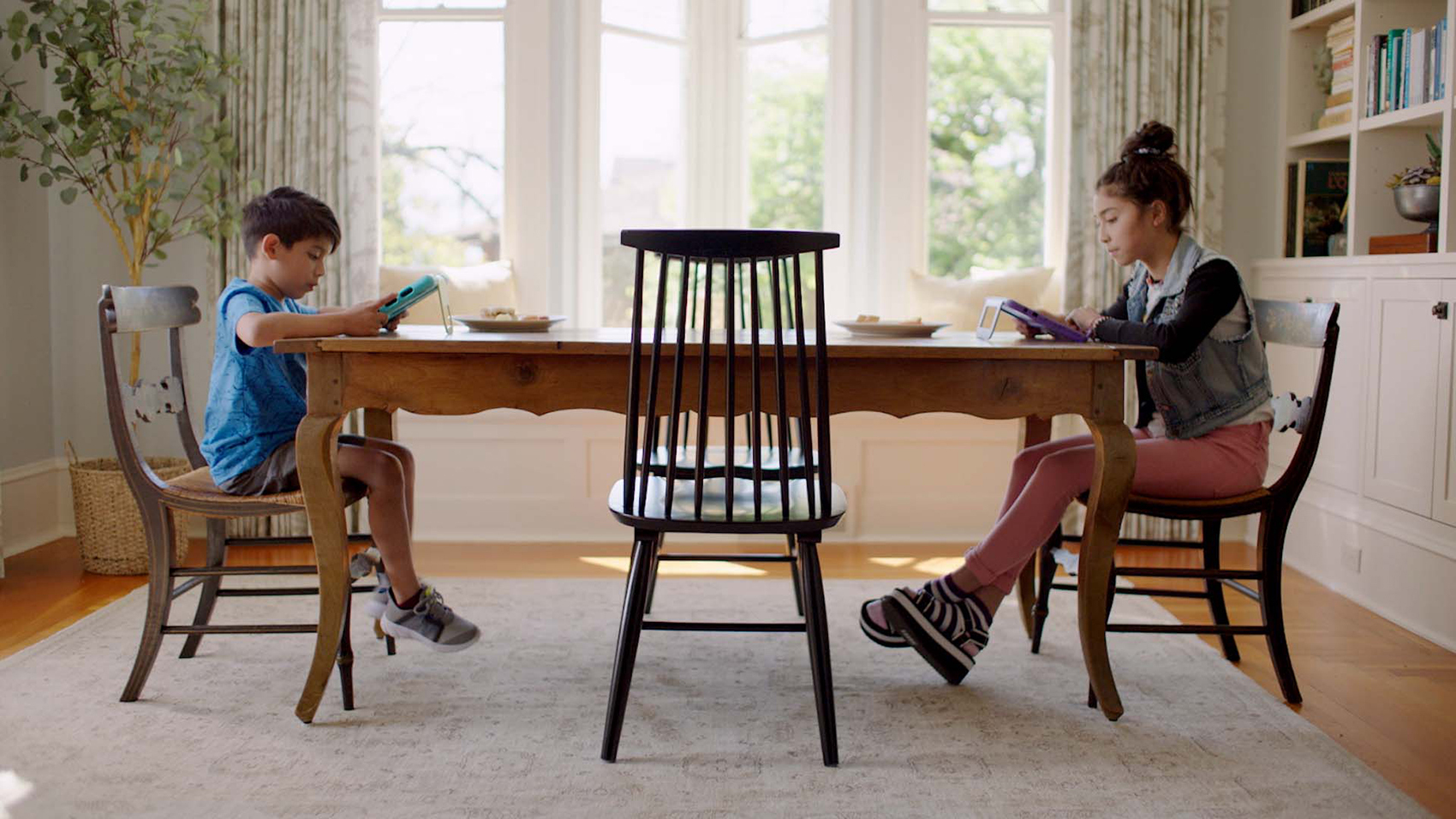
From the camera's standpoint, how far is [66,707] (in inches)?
92.4

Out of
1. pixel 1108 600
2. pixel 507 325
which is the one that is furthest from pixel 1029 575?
pixel 507 325

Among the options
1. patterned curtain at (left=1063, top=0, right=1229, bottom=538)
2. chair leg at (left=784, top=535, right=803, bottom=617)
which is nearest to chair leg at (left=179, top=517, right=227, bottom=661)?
chair leg at (left=784, top=535, right=803, bottom=617)

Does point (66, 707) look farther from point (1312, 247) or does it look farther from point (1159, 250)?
point (1312, 247)

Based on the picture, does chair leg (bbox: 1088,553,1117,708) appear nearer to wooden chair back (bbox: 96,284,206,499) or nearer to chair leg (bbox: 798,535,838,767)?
chair leg (bbox: 798,535,838,767)

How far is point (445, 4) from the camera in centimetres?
414

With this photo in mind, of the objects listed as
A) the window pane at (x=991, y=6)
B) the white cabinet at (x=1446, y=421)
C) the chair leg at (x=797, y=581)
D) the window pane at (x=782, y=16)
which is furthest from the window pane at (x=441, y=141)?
the white cabinet at (x=1446, y=421)

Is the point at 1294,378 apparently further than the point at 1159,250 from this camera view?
Yes

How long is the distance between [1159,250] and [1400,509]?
115cm

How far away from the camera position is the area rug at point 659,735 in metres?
1.95

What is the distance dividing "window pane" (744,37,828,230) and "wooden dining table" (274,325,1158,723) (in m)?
2.16

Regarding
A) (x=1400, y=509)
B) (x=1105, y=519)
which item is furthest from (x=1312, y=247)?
(x=1105, y=519)

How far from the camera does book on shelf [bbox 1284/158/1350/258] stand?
12.6 ft

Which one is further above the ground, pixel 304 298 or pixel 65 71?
pixel 65 71

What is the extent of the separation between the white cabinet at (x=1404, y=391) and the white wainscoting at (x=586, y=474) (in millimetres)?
1135
